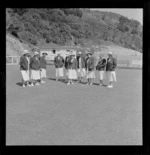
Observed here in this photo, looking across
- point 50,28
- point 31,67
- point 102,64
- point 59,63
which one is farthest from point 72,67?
point 50,28

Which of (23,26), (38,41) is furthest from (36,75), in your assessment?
(23,26)

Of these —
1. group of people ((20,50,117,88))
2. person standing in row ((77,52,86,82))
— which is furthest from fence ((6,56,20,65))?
person standing in row ((77,52,86,82))

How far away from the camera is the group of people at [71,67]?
7.49 m

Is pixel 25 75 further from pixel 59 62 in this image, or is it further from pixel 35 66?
pixel 59 62

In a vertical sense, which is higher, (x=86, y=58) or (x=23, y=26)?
(x=23, y=26)

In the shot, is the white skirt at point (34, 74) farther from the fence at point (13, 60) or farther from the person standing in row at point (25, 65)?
the fence at point (13, 60)

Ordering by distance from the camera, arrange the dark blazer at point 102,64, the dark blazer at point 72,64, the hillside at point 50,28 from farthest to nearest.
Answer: the hillside at point 50,28, the dark blazer at point 72,64, the dark blazer at point 102,64

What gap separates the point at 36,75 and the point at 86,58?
193cm

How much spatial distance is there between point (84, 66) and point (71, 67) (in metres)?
0.61

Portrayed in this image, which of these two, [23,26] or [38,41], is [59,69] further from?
[23,26]

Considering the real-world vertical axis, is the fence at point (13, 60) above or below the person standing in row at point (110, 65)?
above

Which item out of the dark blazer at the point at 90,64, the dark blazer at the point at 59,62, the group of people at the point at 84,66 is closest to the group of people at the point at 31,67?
the dark blazer at the point at 59,62

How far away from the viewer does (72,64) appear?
28.3 feet

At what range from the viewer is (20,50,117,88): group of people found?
7488 millimetres
